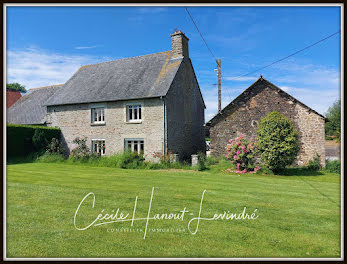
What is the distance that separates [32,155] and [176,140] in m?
10.7

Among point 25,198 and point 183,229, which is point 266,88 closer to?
point 183,229

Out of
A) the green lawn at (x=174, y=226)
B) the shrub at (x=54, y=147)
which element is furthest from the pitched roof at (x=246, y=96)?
the shrub at (x=54, y=147)

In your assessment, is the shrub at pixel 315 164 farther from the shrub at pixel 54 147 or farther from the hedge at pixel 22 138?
the hedge at pixel 22 138

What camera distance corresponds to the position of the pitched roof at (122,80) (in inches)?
683

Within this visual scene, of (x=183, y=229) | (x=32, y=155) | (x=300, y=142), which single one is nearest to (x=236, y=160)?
(x=300, y=142)

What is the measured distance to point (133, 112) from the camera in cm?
1748

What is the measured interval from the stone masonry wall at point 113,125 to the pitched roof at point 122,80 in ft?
1.80

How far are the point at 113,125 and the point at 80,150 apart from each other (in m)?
3.16

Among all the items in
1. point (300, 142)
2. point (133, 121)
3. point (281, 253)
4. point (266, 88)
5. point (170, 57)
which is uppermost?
point (170, 57)

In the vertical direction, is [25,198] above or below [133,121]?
below

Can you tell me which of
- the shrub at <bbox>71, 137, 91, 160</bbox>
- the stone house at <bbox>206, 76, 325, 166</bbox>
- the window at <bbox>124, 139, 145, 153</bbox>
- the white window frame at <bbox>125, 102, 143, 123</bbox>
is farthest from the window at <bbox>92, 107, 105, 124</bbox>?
the stone house at <bbox>206, 76, 325, 166</bbox>

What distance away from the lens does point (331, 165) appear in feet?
47.2

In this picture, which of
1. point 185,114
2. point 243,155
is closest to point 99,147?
point 185,114

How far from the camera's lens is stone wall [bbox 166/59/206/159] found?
17325 millimetres
